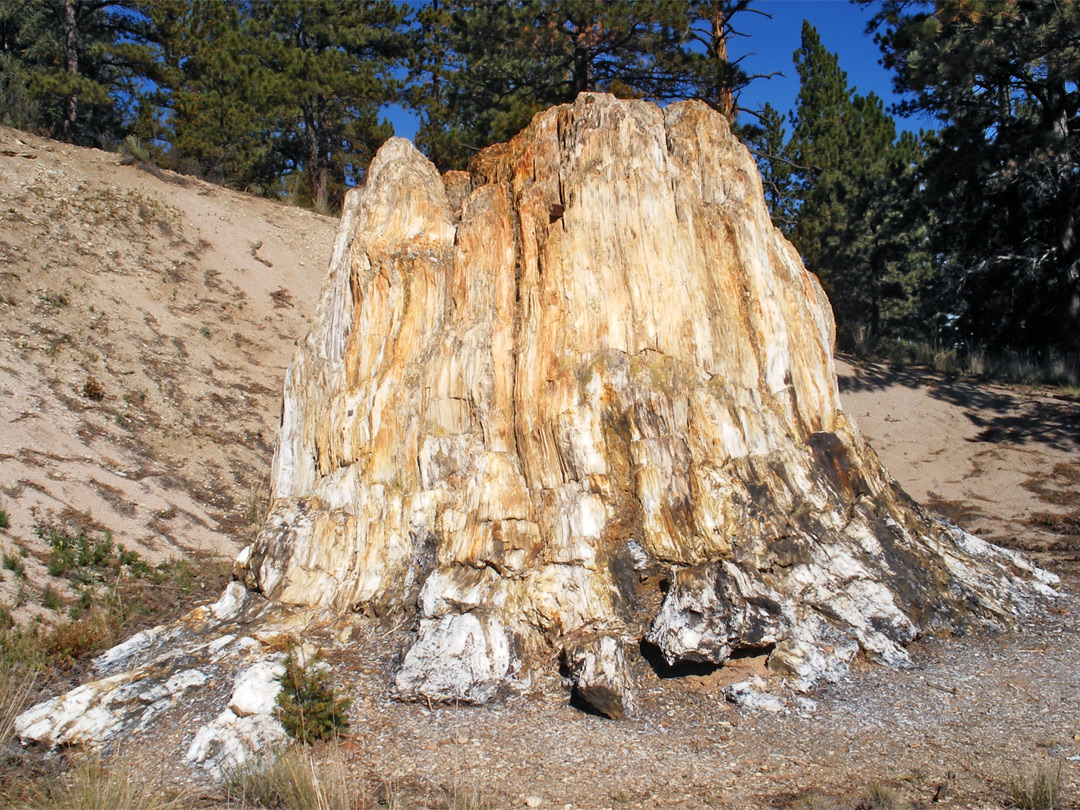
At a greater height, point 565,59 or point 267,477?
point 565,59

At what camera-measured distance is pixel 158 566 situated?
25.7 ft

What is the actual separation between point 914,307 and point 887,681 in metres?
19.3

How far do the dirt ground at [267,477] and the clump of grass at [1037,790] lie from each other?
9 centimetres

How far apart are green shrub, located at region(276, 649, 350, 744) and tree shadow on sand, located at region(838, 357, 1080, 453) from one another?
38.5 ft

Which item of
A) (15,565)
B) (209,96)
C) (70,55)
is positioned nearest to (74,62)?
(70,55)

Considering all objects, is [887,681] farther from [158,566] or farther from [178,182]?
[178,182]

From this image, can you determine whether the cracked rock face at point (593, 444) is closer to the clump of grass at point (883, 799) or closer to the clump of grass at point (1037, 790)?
the clump of grass at point (883, 799)

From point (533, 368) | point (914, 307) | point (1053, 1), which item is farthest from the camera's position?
point (914, 307)

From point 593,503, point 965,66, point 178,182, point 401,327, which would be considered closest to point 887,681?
point 593,503

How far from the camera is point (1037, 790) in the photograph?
3.79m

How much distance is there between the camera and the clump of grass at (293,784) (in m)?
3.93

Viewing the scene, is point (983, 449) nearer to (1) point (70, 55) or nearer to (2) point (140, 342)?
(2) point (140, 342)

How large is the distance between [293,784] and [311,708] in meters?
0.74

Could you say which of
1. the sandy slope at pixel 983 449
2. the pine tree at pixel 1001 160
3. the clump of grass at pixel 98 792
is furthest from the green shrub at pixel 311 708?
the pine tree at pixel 1001 160
